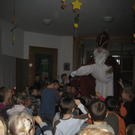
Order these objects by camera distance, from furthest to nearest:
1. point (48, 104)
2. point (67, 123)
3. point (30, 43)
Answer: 1. point (30, 43)
2. point (48, 104)
3. point (67, 123)

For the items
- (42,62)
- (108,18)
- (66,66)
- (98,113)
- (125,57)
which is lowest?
(98,113)

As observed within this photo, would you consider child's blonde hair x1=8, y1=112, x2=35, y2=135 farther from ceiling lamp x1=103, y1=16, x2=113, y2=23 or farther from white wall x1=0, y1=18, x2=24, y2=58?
white wall x1=0, y1=18, x2=24, y2=58

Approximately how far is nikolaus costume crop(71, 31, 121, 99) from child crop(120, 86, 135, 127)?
96cm

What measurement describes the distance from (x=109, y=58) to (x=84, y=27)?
6.90 ft

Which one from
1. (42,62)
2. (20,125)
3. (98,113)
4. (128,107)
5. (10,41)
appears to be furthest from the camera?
(42,62)

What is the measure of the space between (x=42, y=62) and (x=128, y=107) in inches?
189

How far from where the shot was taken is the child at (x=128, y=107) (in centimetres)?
194

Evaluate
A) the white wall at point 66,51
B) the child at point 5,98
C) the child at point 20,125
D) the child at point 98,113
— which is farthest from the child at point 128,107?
the white wall at point 66,51

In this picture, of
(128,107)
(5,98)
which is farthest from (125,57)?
(5,98)

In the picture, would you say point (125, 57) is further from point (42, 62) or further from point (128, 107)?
point (128, 107)

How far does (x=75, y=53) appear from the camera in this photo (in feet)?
21.2

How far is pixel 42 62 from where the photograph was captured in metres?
6.50

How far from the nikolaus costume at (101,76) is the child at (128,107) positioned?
96cm

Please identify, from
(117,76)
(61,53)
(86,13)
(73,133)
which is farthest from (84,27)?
(73,133)
